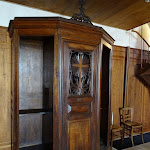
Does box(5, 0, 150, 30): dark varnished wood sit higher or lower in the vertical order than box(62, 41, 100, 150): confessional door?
higher

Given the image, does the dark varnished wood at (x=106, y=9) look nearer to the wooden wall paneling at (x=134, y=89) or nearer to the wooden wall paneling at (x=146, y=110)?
the wooden wall paneling at (x=134, y=89)

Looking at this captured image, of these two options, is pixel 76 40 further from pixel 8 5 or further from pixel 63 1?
pixel 8 5

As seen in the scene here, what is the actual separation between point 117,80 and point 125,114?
36.3 inches

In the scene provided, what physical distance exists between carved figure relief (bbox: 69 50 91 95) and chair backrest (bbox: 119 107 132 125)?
6.59 ft

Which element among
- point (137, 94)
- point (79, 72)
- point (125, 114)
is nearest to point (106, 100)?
point (79, 72)

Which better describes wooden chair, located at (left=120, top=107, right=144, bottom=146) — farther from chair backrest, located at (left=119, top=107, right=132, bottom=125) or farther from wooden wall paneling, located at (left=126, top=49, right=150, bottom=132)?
wooden wall paneling, located at (left=126, top=49, right=150, bottom=132)

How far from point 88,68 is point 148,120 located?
338 centimetres

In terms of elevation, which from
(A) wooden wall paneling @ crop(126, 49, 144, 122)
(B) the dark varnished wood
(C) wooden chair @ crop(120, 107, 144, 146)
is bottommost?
(C) wooden chair @ crop(120, 107, 144, 146)

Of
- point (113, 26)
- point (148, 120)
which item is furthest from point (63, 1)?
point (148, 120)

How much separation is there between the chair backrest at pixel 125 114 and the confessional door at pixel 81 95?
1.73 meters

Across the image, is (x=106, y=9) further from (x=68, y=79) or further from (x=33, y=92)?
(x=33, y=92)

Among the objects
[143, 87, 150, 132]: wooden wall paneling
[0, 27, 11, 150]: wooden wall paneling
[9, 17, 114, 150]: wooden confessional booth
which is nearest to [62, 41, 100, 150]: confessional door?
[9, 17, 114, 150]: wooden confessional booth

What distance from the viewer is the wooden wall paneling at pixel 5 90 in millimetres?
2396

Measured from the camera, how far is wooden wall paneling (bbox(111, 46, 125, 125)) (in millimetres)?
3537
